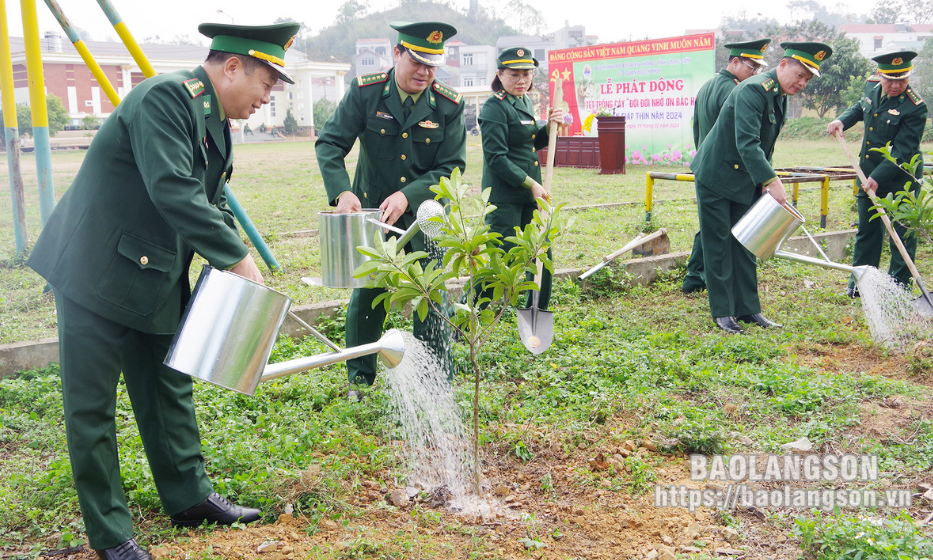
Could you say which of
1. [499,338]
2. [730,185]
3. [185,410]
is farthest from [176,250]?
[730,185]

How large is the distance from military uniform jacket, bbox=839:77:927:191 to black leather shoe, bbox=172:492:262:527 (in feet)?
16.8

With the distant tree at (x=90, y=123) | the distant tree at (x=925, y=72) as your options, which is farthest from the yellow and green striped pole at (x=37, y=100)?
the distant tree at (x=90, y=123)

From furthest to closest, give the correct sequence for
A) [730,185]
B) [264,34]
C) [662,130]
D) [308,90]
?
[308,90] → [662,130] → [730,185] → [264,34]

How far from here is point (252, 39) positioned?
2.19 metres

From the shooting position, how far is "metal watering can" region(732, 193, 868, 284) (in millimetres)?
4254

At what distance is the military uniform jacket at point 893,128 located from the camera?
5.50 m

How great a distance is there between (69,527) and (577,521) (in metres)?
1.79

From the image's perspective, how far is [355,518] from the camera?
2615 mm

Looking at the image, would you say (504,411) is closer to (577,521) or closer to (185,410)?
(577,521)

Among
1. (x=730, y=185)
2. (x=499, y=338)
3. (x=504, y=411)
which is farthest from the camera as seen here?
(x=730, y=185)

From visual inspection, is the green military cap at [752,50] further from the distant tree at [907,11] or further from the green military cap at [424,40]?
the distant tree at [907,11]

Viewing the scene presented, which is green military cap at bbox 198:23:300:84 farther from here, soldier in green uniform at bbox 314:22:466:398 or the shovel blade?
the shovel blade

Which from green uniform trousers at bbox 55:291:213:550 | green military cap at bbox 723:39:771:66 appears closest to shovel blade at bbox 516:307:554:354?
green uniform trousers at bbox 55:291:213:550

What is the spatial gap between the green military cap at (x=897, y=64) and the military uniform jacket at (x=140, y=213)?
5.18 m
